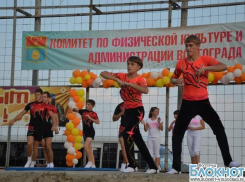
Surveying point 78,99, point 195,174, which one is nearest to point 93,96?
point 78,99

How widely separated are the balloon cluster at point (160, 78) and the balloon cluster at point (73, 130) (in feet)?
5.63

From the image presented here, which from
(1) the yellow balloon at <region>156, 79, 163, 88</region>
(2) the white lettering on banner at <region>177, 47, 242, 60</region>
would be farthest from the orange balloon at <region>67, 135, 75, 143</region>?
(2) the white lettering on banner at <region>177, 47, 242, 60</region>

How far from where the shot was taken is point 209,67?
7.34 m

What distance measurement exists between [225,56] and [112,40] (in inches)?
107

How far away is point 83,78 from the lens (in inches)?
518

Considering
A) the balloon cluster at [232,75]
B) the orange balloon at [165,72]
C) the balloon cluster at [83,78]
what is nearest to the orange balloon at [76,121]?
the balloon cluster at [83,78]

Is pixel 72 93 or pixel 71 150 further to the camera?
pixel 72 93

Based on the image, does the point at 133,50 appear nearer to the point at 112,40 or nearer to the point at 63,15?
the point at 112,40

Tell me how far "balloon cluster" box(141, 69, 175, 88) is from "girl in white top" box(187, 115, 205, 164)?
1.06 m

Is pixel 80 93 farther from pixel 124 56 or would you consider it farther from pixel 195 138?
pixel 195 138

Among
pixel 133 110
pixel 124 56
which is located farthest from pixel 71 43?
pixel 133 110

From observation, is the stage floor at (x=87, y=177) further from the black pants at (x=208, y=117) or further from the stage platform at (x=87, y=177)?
the black pants at (x=208, y=117)

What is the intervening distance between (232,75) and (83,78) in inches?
139

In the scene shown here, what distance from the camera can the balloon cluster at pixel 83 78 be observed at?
13.1 m
